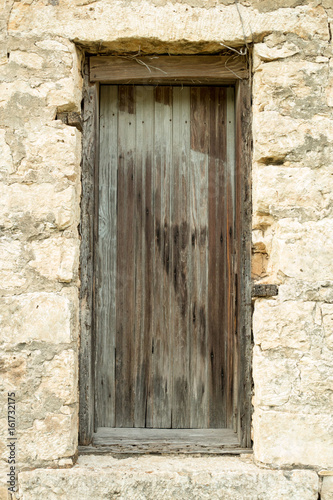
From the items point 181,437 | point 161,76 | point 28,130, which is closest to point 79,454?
point 181,437

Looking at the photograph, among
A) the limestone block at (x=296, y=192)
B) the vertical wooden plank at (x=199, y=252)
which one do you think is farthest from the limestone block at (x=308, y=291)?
the vertical wooden plank at (x=199, y=252)

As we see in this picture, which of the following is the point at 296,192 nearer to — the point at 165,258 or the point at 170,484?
the point at 165,258

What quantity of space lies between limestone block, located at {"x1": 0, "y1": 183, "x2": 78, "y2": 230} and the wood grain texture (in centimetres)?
74

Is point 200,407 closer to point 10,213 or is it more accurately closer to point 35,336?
point 35,336

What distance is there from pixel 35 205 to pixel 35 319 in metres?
0.61

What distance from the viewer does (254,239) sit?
8.07ft

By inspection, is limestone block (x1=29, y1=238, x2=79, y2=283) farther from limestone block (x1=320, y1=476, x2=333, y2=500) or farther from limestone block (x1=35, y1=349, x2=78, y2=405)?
limestone block (x1=320, y1=476, x2=333, y2=500)

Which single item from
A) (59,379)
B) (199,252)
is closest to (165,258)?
(199,252)

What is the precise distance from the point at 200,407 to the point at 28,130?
1.87 meters

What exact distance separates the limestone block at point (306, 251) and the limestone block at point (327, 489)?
103 centimetres

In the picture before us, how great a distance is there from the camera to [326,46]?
2.43 metres

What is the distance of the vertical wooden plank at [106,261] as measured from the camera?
267 centimetres

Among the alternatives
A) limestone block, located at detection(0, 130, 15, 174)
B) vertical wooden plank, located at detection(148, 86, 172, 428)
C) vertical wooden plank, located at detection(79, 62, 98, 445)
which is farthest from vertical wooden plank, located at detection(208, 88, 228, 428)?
limestone block, located at detection(0, 130, 15, 174)

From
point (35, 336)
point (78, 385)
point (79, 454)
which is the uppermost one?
point (35, 336)
